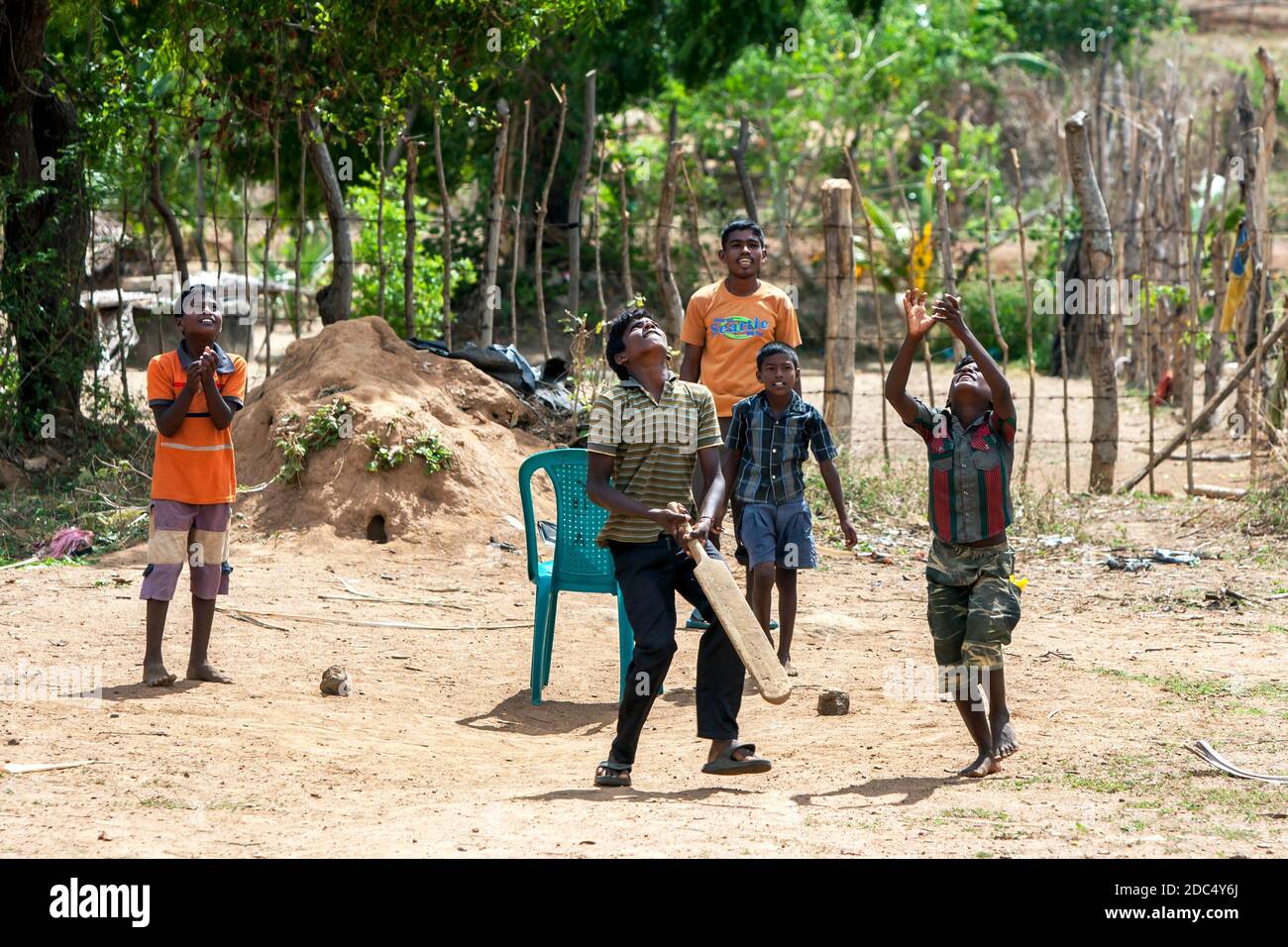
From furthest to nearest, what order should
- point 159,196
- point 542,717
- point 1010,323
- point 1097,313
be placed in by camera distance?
point 1010,323 → point 159,196 → point 1097,313 → point 542,717

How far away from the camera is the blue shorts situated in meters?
5.97

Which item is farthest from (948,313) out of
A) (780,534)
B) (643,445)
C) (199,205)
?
(199,205)

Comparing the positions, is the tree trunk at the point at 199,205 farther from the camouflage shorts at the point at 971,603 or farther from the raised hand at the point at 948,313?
the camouflage shorts at the point at 971,603

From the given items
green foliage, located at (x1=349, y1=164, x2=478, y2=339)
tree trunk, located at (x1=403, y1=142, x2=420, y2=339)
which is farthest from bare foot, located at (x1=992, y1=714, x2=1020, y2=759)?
green foliage, located at (x1=349, y1=164, x2=478, y2=339)

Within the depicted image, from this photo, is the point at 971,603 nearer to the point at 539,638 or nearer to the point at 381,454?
the point at 539,638

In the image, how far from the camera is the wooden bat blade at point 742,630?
439 centimetres

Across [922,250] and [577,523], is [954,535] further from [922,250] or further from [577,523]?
[922,250]

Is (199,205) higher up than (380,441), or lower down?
higher up

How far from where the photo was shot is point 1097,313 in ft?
33.8

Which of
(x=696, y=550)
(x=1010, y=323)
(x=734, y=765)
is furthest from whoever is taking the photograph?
(x=1010, y=323)

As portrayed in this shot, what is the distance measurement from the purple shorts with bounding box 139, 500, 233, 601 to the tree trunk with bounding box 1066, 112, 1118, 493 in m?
6.58

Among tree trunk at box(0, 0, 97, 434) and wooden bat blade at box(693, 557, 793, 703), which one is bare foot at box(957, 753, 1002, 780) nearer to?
wooden bat blade at box(693, 557, 793, 703)

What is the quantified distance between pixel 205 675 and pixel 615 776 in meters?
2.07

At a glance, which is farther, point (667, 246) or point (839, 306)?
point (667, 246)
